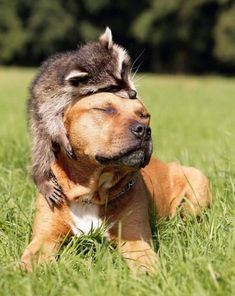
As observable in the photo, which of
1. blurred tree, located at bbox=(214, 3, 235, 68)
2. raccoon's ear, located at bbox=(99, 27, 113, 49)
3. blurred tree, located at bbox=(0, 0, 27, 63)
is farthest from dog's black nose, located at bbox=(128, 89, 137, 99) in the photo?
blurred tree, located at bbox=(0, 0, 27, 63)

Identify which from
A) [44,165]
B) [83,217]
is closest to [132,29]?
[44,165]

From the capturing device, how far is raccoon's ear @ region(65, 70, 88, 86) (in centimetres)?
436

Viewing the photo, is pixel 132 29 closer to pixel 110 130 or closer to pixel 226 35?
pixel 226 35

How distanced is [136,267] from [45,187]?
3.09 ft

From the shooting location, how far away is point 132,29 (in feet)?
153

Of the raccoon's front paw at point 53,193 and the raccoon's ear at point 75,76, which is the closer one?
the raccoon's ear at point 75,76

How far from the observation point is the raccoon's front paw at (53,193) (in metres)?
4.67

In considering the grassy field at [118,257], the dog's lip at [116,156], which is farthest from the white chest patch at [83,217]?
the dog's lip at [116,156]

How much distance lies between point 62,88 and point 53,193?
0.70 meters

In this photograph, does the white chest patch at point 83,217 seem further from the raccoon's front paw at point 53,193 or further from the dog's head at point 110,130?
the dog's head at point 110,130

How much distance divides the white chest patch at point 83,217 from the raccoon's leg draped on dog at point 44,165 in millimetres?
117

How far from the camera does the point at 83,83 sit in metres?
4.43

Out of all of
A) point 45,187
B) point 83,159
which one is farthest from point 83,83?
point 45,187

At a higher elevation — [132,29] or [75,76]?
[75,76]
